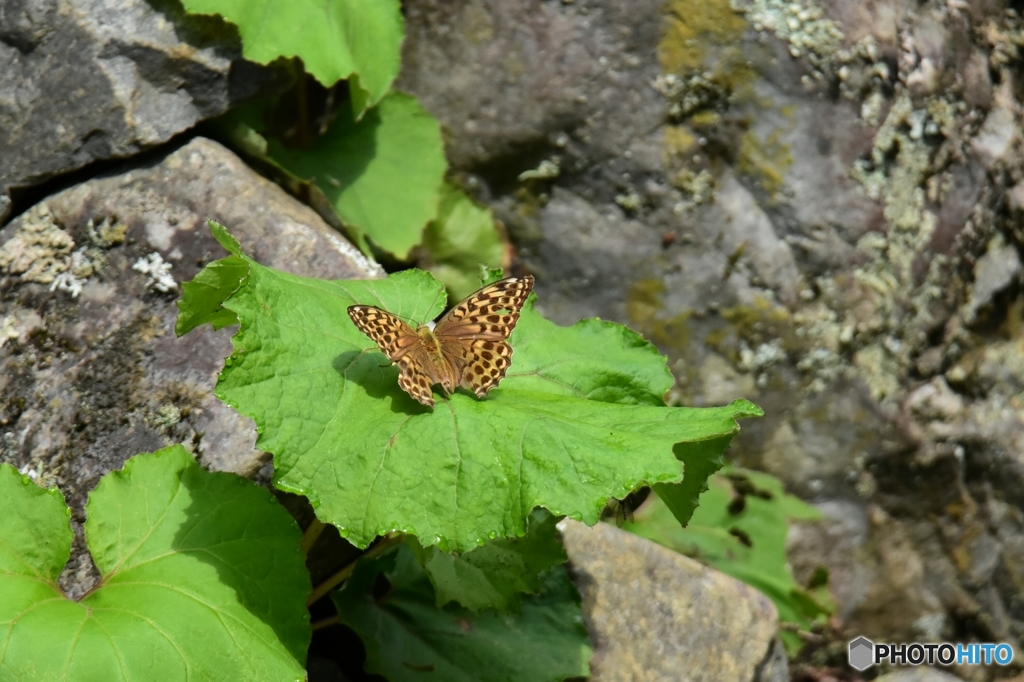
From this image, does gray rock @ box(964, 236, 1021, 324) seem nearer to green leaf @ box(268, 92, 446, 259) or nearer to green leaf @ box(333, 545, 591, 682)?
green leaf @ box(268, 92, 446, 259)

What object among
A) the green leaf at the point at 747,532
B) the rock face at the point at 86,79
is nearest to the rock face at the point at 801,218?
the green leaf at the point at 747,532

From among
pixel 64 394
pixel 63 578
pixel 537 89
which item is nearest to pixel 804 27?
pixel 537 89

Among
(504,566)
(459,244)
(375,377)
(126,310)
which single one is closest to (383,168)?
(459,244)

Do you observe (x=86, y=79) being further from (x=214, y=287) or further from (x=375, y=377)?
(x=375, y=377)

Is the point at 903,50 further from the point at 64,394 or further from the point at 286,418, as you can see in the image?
the point at 64,394

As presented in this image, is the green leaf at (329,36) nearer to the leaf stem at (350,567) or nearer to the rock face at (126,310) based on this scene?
the rock face at (126,310)
